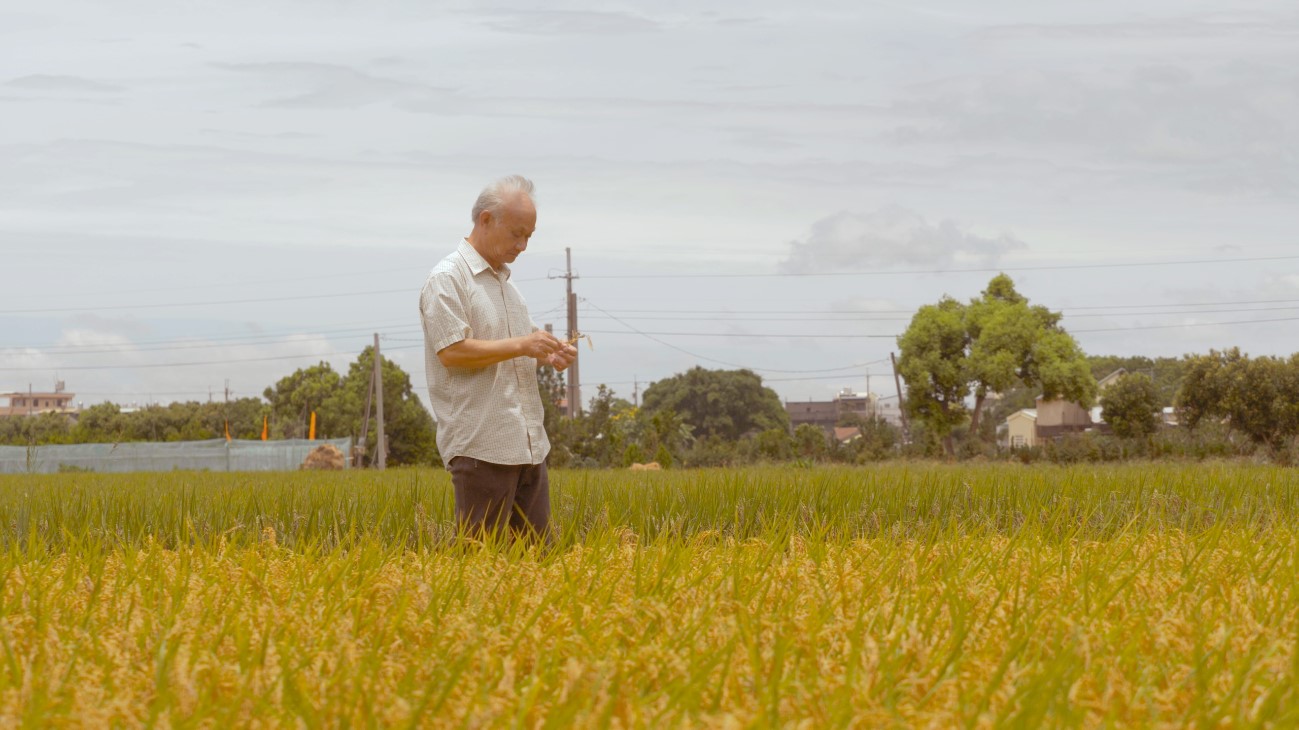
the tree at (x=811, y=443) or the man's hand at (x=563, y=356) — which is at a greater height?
the man's hand at (x=563, y=356)

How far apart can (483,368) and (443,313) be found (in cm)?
29

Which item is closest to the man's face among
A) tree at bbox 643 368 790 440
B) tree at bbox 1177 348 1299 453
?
tree at bbox 1177 348 1299 453

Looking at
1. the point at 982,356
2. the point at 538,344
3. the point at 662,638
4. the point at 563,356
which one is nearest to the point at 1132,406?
the point at 982,356

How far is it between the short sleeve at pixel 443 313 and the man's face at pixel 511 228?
23 cm

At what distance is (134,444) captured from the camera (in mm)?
36094

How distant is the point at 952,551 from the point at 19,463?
3538 centimetres

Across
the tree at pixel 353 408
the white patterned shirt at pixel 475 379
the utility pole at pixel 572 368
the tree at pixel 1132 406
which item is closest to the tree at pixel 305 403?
the tree at pixel 353 408

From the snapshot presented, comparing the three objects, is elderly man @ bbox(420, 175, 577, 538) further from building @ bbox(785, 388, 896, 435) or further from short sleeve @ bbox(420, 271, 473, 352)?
building @ bbox(785, 388, 896, 435)

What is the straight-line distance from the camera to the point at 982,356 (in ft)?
140

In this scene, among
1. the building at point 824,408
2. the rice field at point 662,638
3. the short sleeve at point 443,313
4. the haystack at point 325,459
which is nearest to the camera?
the rice field at point 662,638

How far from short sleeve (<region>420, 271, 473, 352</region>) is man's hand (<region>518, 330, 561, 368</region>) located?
28cm

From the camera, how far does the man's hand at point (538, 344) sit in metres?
4.66

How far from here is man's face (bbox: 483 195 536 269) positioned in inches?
194

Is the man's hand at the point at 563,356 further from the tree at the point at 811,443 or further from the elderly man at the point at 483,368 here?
the tree at the point at 811,443
